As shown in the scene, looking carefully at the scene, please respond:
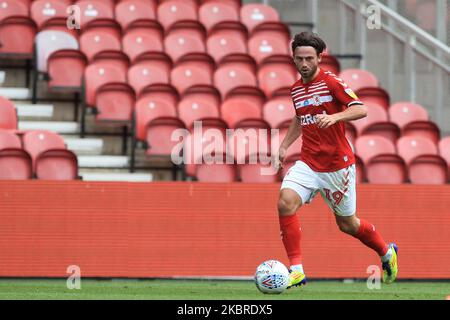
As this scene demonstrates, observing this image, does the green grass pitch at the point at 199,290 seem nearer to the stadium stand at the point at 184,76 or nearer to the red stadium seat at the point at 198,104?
the stadium stand at the point at 184,76

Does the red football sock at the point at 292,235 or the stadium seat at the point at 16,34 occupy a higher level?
the stadium seat at the point at 16,34

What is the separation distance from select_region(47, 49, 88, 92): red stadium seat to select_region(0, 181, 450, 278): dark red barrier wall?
3214 mm

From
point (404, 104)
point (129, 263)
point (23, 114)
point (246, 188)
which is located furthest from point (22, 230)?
point (404, 104)

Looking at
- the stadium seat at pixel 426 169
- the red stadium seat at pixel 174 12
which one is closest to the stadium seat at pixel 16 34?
the red stadium seat at pixel 174 12

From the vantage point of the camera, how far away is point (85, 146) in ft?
46.9

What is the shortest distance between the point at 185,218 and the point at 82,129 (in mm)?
2957

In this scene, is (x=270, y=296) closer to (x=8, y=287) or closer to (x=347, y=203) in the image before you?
(x=347, y=203)

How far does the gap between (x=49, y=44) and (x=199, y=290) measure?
19.7ft

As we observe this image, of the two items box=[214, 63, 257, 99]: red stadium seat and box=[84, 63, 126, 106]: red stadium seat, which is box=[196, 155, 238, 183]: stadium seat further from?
box=[214, 63, 257, 99]: red stadium seat

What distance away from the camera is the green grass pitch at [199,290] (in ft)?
30.5

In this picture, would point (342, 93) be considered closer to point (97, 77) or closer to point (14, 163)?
point (14, 163)

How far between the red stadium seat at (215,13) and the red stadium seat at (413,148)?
3.44 m

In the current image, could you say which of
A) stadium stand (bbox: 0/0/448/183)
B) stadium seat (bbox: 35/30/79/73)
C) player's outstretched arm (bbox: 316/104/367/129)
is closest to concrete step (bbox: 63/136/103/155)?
stadium stand (bbox: 0/0/448/183)
